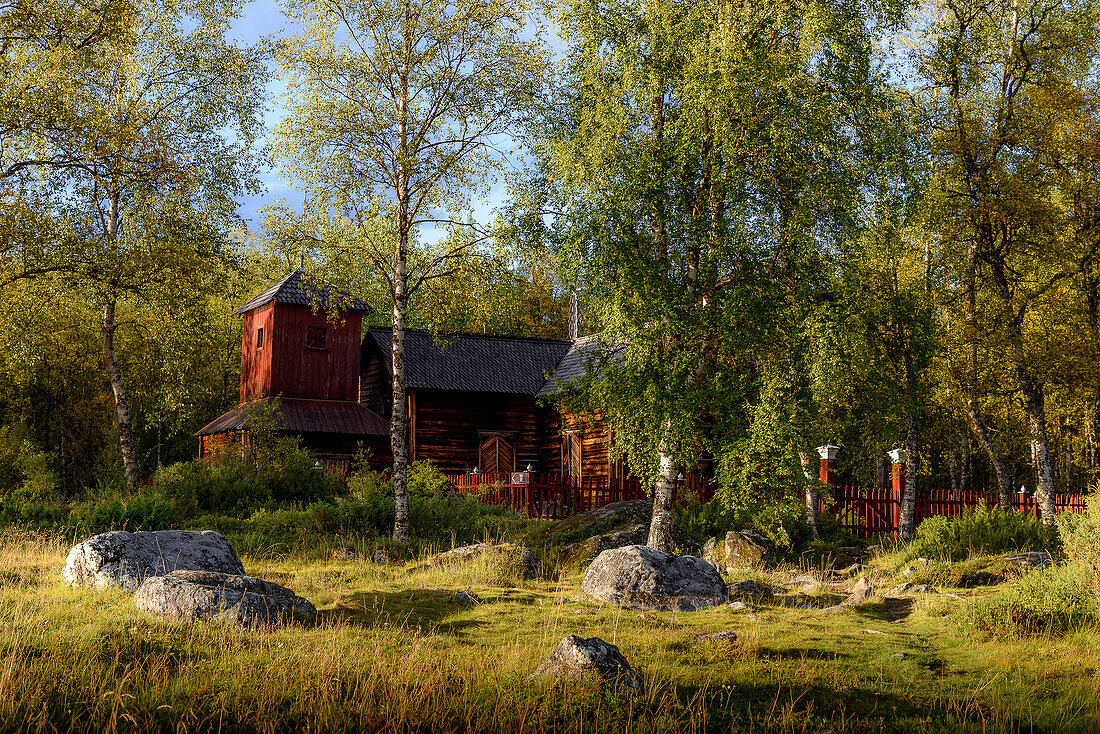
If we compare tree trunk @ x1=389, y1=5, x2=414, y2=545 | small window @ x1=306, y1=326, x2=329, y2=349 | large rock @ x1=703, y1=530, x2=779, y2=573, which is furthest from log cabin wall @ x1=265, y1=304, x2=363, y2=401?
large rock @ x1=703, y1=530, x2=779, y2=573

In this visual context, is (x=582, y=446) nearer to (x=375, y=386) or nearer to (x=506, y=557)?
(x=375, y=386)

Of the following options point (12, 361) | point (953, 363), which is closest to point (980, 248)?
point (953, 363)

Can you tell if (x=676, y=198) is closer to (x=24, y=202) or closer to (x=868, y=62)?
(x=868, y=62)

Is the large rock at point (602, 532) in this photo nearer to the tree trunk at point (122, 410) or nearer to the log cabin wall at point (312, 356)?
the tree trunk at point (122, 410)

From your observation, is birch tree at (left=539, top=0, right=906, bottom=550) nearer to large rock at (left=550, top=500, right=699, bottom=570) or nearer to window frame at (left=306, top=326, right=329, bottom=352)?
large rock at (left=550, top=500, right=699, bottom=570)

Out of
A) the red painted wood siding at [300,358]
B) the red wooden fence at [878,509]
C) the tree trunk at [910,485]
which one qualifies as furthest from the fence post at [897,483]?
the red painted wood siding at [300,358]

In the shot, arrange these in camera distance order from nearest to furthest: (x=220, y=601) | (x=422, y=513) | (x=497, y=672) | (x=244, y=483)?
1. (x=497, y=672)
2. (x=220, y=601)
3. (x=422, y=513)
4. (x=244, y=483)

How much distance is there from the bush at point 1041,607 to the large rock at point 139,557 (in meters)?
10.6

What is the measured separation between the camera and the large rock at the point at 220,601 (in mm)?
9500

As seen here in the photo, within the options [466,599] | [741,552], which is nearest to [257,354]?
[741,552]

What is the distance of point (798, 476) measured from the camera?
50.0ft

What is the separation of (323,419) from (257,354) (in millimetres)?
4495

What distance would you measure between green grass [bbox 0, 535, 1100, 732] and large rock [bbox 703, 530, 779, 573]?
5.08 meters

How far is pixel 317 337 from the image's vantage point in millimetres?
32312
